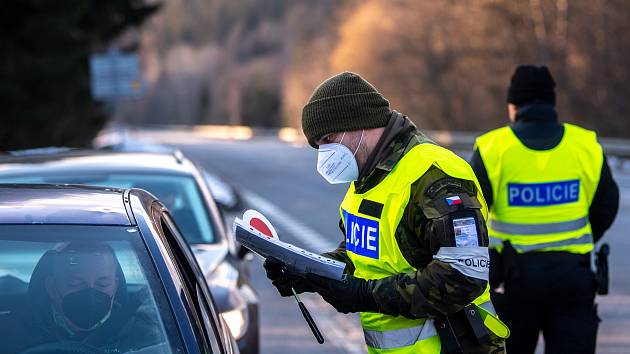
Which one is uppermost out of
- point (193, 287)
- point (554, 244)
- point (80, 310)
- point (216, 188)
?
point (80, 310)

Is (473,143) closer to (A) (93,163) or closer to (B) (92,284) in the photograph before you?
(A) (93,163)

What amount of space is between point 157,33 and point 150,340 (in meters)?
152

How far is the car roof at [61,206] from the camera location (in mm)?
3182

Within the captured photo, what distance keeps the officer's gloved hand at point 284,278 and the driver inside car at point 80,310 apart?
15.2 inches

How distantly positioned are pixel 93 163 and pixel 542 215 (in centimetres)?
317

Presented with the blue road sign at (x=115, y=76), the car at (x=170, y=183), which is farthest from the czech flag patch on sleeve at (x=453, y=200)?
A: the blue road sign at (x=115, y=76)

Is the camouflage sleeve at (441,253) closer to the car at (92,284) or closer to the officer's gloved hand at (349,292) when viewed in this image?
the officer's gloved hand at (349,292)

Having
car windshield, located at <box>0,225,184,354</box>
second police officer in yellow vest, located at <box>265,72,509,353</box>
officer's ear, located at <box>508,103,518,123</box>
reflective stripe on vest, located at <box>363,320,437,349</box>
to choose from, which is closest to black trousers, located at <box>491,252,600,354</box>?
officer's ear, located at <box>508,103,518,123</box>

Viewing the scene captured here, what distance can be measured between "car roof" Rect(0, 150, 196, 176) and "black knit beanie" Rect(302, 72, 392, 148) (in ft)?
11.0

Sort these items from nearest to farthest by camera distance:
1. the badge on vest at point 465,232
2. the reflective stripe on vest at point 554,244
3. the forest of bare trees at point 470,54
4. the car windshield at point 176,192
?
1. the badge on vest at point 465,232
2. the reflective stripe on vest at point 554,244
3. the car windshield at point 176,192
4. the forest of bare trees at point 470,54

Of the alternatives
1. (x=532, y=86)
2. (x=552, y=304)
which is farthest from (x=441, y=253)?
(x=532, y=86)

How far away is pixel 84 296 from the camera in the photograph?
3.09m

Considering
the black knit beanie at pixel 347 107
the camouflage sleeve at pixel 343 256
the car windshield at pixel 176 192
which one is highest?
the black knit beanie at pixel 347 107

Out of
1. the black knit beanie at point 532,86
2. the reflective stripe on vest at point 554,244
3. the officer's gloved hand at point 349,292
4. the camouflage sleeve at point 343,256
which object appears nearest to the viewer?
the officer's gloved hand at point 349,292
